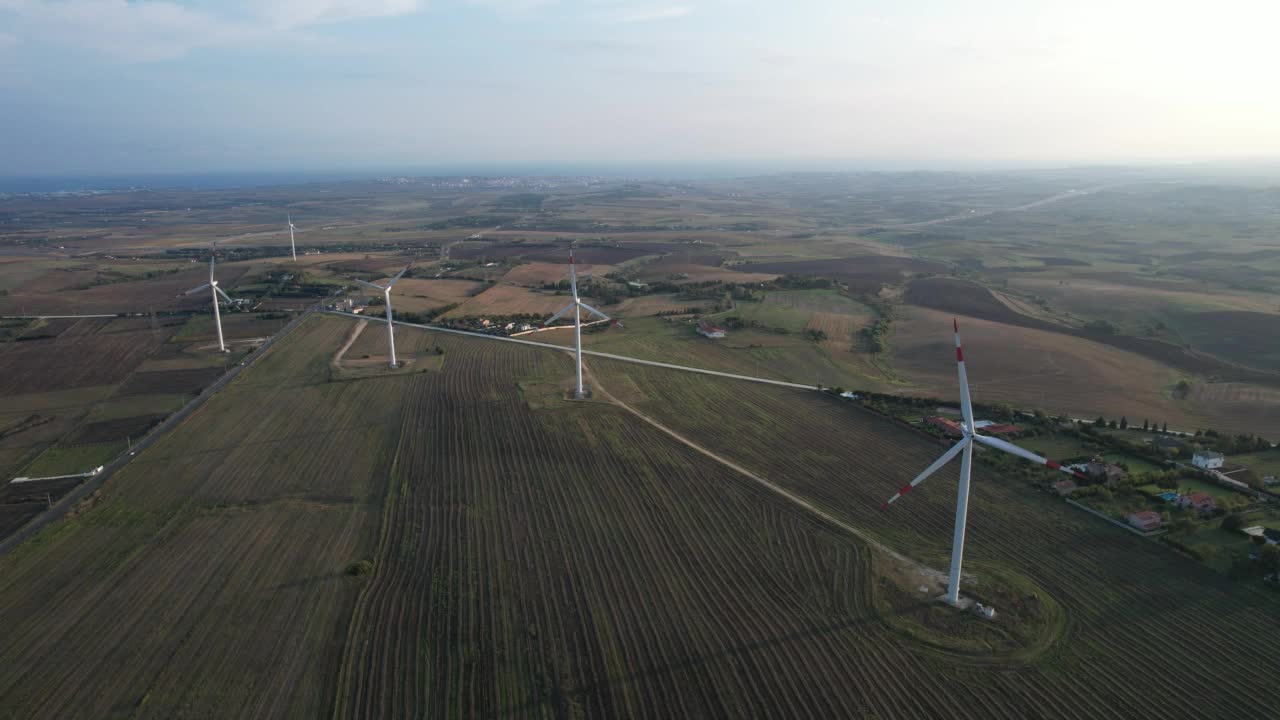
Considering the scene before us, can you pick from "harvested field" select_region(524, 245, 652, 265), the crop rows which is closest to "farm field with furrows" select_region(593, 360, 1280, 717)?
the crop rows

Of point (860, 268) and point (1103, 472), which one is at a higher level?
point (860, 268)

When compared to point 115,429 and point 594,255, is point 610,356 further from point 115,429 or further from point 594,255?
point 594,255

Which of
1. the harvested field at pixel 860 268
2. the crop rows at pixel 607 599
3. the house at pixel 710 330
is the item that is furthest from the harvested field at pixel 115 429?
the harvested field at pixel 860 268

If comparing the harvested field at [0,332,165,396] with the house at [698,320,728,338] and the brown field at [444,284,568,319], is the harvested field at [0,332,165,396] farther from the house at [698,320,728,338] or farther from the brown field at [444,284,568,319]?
the house at [698,320,728,338]

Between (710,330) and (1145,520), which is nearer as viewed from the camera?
(1145,520)

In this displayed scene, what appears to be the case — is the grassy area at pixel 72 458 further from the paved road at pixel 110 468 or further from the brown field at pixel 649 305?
the brown field at pixel 649 305

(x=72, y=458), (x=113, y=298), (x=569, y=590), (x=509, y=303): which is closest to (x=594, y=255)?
(x=509, y=303)
